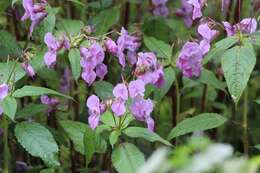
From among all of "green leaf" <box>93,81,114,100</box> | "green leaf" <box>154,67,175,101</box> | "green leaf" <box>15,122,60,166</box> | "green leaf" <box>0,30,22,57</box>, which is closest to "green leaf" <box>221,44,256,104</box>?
"green leaf" <box>154,67,175,101</box>

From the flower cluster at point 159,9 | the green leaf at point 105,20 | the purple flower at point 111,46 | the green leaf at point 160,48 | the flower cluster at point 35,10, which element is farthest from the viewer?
the flower cluster at point 159,9

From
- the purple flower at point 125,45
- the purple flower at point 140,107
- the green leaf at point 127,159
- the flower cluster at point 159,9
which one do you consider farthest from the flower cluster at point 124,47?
the flower cluster at point 159,9

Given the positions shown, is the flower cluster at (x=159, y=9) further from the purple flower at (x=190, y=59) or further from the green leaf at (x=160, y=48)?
the purple flower at (x=190, y=59)

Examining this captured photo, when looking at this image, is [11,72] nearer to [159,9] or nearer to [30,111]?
[30,111]

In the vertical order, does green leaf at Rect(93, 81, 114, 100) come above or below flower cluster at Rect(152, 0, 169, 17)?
below

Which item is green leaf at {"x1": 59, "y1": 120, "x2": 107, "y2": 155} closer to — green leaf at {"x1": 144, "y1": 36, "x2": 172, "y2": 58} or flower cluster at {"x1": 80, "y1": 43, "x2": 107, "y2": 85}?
flower cluster at {"x1": 80, "y1": 43, "x2": 107, "y2": 85}

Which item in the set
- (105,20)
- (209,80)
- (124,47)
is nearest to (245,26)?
(209,80)

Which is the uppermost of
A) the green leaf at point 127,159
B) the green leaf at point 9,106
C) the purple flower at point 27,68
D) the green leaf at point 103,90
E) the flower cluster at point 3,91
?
the purple flower at point 27,68

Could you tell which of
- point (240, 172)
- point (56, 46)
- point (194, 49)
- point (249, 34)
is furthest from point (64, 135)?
point (240, 172)
